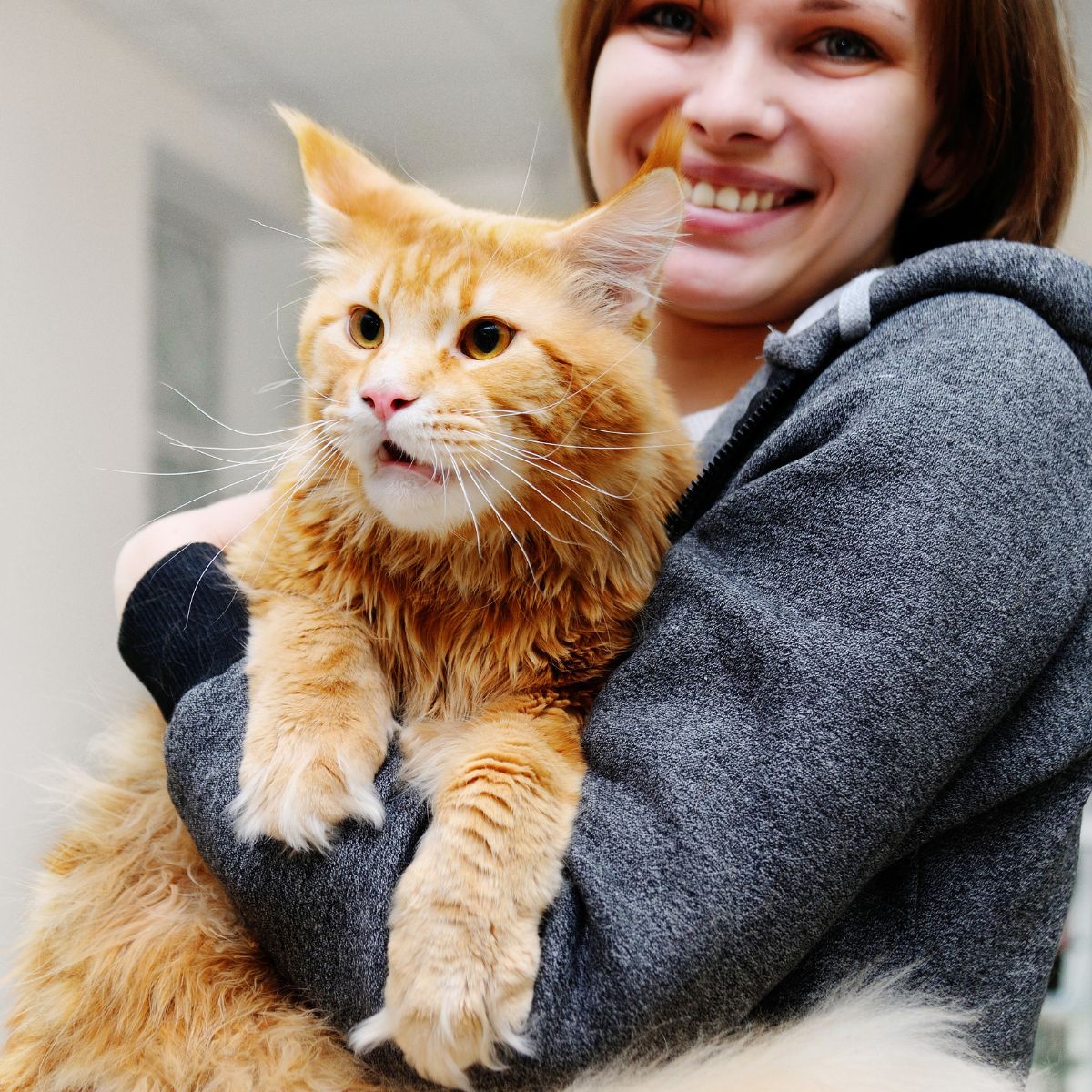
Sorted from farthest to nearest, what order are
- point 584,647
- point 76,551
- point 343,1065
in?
1. point 76,551
2. point 584,647
3. point 343,1065

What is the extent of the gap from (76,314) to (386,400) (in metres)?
1.53

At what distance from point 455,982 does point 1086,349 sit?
909mm

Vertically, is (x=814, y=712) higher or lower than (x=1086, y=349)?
lower

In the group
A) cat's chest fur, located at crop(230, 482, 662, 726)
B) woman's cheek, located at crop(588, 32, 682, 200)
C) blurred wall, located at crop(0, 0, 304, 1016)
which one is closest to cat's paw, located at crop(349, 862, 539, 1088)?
cat's chest fur, located at crop(230, 482, 662, 726)

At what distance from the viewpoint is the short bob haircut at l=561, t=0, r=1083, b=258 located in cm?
127

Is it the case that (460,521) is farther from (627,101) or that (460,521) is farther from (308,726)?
(627,101)

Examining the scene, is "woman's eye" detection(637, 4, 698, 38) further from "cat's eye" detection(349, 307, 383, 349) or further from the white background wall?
"cat's eye" detection(349, 307, 383, 349)

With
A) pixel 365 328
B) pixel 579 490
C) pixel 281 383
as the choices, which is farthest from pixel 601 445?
pixel 281 383

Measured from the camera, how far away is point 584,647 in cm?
110

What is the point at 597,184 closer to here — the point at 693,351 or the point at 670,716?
the point at 693,351

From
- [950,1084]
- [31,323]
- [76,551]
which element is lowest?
[76,551]

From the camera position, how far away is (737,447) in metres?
1.13

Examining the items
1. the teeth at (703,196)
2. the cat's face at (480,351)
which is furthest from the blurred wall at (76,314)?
the teeth at (703,196)

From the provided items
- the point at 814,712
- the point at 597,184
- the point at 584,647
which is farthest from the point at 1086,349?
the point at 597,184
